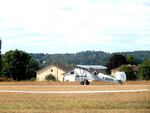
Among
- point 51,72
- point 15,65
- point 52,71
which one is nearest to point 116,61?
point 52,71

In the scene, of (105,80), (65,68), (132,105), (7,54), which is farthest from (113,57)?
(132,105)

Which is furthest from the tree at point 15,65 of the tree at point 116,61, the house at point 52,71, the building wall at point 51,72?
the tree at point 116,61

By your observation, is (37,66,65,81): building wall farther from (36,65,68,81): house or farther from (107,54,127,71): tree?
(107,54,127,71): tree

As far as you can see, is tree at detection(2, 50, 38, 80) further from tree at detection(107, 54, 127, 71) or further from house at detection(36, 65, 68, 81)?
tree at detection(107, 54, 127, 71)

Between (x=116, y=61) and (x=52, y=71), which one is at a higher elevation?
(x=116, y=61)

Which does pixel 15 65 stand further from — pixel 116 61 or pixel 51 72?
pixel 116 61

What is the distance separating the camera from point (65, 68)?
146 m

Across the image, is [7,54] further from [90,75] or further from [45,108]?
[45,108]

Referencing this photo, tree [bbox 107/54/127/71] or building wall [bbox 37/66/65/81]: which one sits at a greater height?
tree [bbox 107/54/127/71]

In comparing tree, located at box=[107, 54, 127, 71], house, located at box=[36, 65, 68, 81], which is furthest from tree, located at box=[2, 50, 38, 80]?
tree, located at box=[107, 54, 127, 71]

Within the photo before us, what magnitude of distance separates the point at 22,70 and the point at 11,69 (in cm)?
277

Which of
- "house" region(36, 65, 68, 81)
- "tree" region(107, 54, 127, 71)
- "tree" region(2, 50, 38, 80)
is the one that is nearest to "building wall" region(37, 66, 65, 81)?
"house" region(36, 65, 68, 81)

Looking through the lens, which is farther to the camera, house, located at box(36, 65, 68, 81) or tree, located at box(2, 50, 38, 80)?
house, located at box(36, 65, 68, 81)

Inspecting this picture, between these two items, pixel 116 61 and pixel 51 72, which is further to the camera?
pixel 51 72
